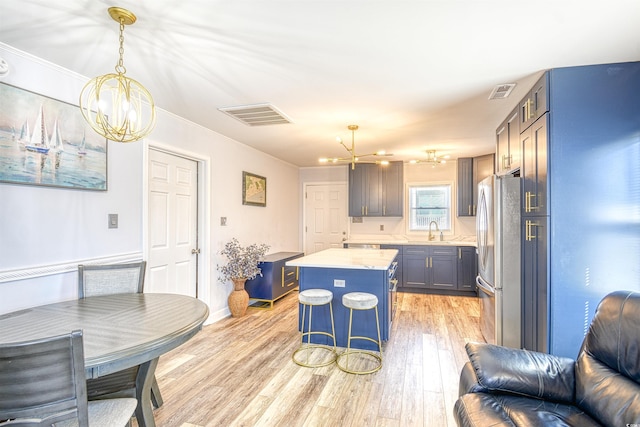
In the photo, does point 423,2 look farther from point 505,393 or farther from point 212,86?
point 505,393

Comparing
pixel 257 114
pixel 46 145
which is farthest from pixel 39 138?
pixel 257 114

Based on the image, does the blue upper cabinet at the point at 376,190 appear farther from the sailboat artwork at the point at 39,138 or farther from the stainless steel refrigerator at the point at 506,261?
the sailboat artwork at the point at 39,138

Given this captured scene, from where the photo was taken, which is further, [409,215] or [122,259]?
[409,215]

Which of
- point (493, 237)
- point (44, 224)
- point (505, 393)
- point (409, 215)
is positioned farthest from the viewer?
point (409, 215)

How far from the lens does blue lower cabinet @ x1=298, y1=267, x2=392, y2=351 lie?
3107 millimetres

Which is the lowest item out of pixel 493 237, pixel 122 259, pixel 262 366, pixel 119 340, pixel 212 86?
pixel 262 366

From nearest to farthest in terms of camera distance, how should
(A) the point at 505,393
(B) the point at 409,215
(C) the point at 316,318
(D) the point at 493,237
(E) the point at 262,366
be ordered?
(A) the point at 505,393 < (E) the point at 262,366 < (D) the point at 493,237 < (C) the point at 316,318 < (B) the point at 409,215

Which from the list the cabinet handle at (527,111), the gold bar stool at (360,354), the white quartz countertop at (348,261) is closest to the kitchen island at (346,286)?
the white quartz countertop at (348,261)

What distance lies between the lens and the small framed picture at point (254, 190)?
4668 millimetres

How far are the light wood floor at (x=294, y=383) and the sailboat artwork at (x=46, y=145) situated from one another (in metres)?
1.74

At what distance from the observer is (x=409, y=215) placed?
20.2 feet

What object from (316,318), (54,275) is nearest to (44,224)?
(54,275)

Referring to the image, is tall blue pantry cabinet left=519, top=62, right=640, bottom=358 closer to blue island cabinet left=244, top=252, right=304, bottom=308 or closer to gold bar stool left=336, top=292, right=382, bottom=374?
gold bar stool left=336, top=292, right=382, bottom=374

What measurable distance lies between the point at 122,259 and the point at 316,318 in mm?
1921
